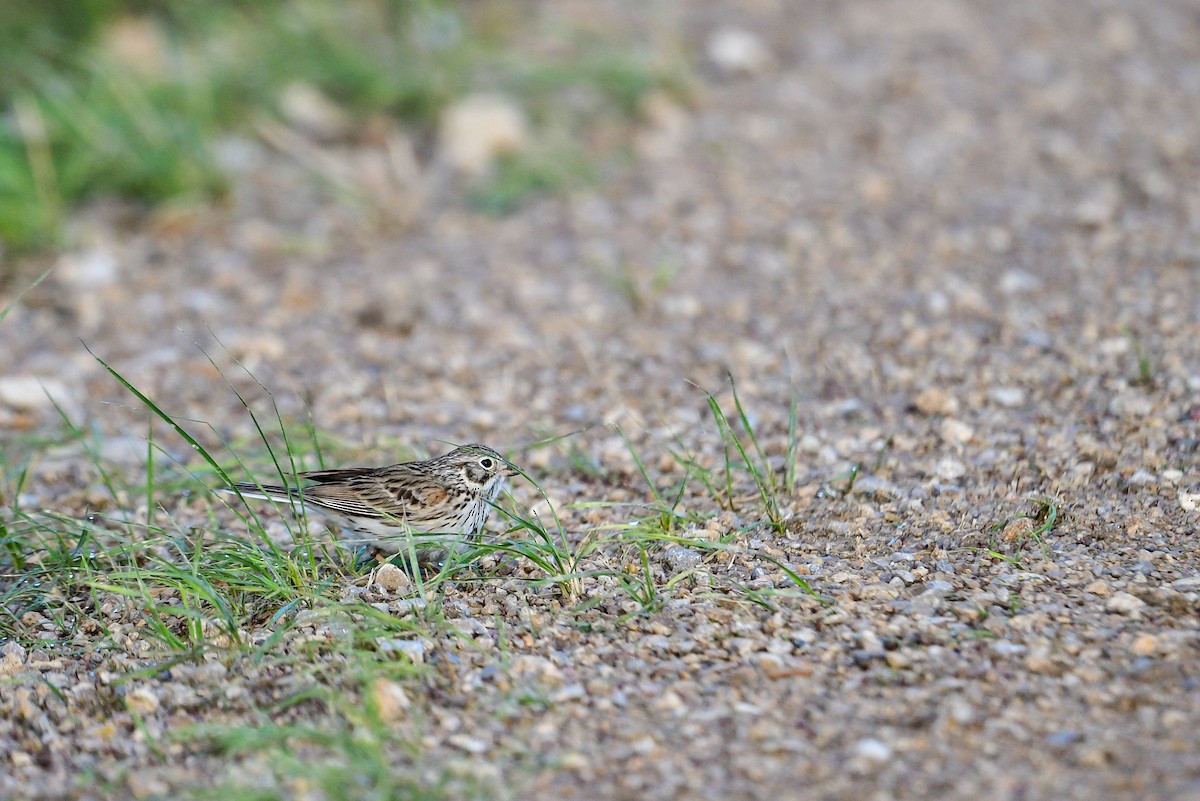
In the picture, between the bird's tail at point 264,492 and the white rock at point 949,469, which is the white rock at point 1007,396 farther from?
the bird's tail at point 264,492

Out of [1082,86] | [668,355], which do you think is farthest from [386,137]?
[1082,86]

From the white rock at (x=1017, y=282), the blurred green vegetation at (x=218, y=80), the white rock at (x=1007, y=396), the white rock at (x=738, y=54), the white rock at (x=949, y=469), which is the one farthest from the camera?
the white rock at (x=738, y=54)

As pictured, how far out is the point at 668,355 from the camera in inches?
243

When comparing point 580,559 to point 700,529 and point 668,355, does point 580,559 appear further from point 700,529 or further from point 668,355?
point 668,355

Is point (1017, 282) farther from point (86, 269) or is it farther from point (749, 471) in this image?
point (86, 269)

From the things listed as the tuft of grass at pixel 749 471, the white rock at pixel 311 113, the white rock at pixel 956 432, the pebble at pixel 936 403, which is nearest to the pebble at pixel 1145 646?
the tuft of grass at pixel 749 471

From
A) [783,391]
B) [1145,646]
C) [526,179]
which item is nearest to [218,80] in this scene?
[526,179]

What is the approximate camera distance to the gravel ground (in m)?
3.37

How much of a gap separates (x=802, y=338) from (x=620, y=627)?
263cm

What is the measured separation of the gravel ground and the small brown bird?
0.83 feet

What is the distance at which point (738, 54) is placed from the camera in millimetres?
8867

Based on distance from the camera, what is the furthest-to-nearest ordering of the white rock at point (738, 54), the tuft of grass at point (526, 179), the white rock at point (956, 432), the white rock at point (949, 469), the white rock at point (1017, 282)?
1. the white rock at point (738, 54)
2. the tuft of grass at point (526, 179)
3. the white rock at point (1017, 282)
4. the white rock at point (956, 432)
5. the white rock at point (949, 469)

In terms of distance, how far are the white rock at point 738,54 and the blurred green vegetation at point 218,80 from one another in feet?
2.05

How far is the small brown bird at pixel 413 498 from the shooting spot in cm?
429
